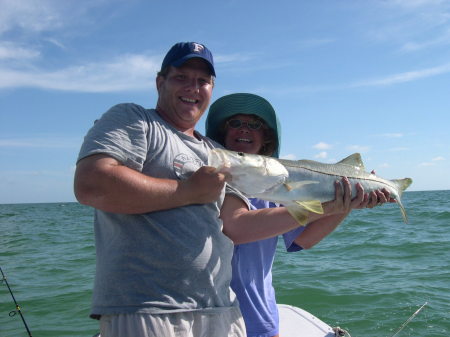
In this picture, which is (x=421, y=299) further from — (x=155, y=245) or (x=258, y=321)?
(x=155, y=245)

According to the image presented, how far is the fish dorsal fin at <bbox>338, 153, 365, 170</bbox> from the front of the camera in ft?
12.4

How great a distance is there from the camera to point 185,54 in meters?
2.74

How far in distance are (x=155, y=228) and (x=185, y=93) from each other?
3.35ft

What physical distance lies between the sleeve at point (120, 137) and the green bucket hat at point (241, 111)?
1.23 metres

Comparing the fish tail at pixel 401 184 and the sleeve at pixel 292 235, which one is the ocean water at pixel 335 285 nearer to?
the fish tail at pixel 401 184

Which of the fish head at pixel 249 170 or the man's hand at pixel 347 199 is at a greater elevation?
the fish head at pixel 249 170

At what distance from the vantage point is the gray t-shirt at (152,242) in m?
2.17

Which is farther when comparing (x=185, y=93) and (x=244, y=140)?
(x=244, y=140)

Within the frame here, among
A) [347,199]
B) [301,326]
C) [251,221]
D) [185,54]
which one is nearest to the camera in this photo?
[185,54]

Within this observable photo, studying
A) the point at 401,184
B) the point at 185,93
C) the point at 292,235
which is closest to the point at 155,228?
the point at 185,93

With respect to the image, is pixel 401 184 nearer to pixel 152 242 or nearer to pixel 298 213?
pixel 298 213

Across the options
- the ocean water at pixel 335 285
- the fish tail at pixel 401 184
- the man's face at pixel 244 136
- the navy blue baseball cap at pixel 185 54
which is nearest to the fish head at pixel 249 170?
the man's face at pixel 244 136

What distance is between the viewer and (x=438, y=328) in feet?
20.9

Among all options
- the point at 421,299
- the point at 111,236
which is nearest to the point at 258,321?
the point at 111,236
